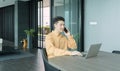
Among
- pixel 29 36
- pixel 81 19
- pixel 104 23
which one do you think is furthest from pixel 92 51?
→ pixel 29 36

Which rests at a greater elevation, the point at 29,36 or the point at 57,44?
the point at 57,44

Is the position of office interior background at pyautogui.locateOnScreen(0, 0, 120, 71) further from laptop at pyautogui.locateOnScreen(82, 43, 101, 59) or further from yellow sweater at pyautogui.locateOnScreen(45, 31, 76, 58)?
laptop at pyautogui.locateOnScreen(82, 43, 101, 59)

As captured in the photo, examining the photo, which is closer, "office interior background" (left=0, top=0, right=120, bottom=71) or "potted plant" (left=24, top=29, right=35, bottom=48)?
"office interior background" (left=0, top=0, right=120, bottom=71)

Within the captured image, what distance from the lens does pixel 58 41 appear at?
2.69 m

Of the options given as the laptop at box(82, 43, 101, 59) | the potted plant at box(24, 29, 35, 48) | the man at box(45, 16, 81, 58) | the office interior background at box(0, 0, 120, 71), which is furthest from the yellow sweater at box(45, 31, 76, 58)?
the potted plant at box(24, 29, 35, 48)

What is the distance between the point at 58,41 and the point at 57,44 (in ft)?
0.16

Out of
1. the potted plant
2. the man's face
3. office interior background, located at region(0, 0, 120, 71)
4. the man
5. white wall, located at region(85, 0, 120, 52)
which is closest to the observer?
the man

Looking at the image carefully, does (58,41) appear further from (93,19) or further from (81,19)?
(81,19)

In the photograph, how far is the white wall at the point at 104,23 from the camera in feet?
16.4

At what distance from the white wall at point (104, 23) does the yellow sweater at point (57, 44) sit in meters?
2.52

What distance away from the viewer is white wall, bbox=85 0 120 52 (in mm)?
5004

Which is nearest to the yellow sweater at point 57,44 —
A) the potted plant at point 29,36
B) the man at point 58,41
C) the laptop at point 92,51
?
the man at point 58,41

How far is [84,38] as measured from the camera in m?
6.28

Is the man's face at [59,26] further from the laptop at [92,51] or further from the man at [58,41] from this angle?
the laptop at [92,51]
